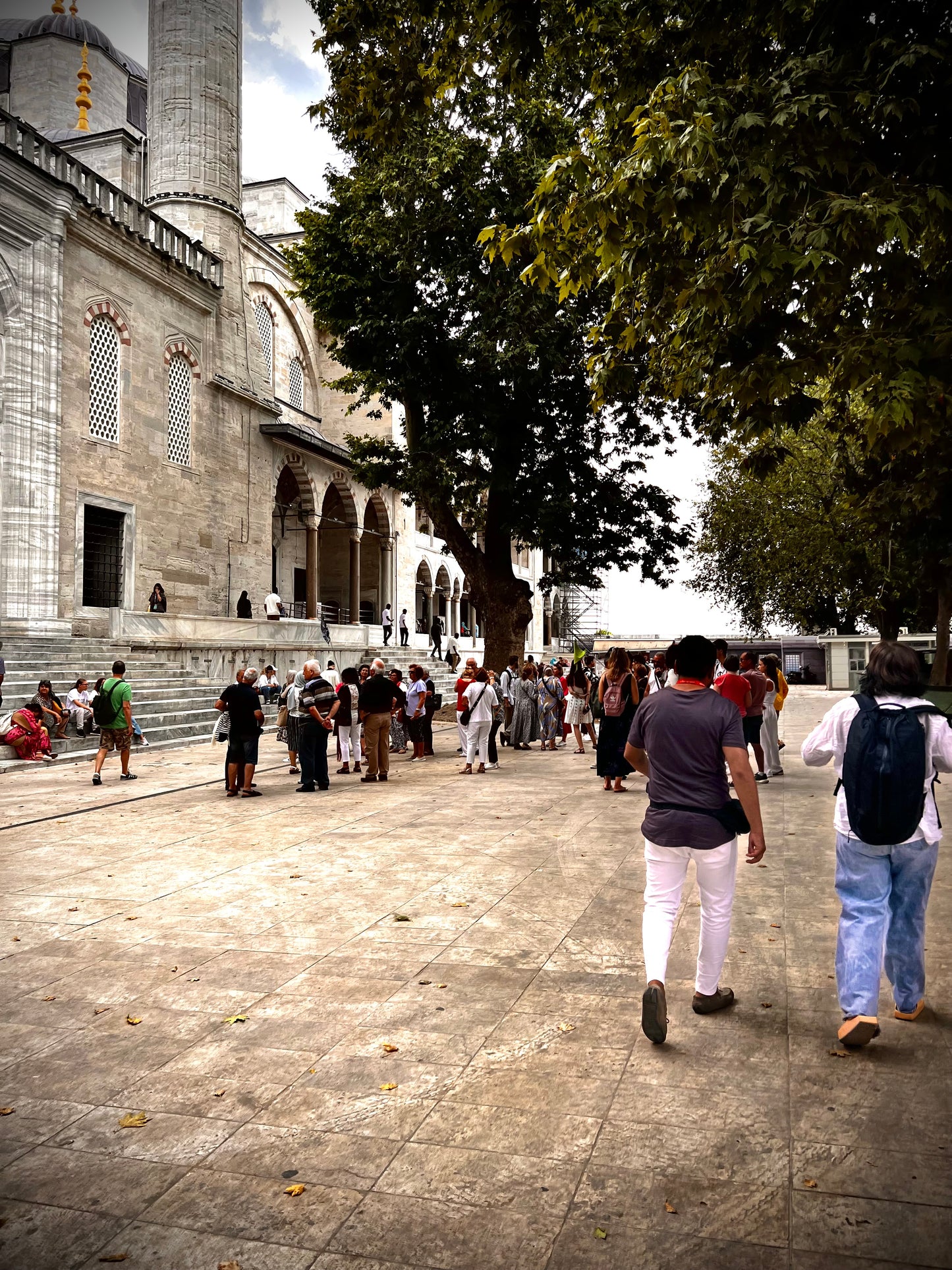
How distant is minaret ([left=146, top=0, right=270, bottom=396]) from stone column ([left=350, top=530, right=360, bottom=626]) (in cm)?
1149

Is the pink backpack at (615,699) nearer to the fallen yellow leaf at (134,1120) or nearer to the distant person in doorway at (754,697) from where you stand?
the distant person in doorway at (754,697)

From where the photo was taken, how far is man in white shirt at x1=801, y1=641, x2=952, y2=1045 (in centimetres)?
397

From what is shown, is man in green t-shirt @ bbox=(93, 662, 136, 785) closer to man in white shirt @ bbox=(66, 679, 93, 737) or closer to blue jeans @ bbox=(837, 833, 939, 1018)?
man in white shirt @ bbox=(66, 679, 93, 737)

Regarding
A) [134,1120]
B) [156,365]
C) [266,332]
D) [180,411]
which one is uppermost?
[266,332]

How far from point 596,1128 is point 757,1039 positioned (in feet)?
3.63

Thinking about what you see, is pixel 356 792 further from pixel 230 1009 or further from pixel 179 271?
pixel 179 271

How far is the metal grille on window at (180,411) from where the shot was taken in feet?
98.0

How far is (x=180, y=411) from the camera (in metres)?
30.3

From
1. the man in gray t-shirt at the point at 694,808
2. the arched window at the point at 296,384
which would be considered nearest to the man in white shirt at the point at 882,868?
the man in gray t-shirt at the point at 694,808

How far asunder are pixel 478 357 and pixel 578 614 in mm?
62581

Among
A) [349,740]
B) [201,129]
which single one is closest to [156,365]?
[201,129]

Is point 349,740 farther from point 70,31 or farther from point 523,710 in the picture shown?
point 70,31

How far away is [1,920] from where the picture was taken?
6109 mm

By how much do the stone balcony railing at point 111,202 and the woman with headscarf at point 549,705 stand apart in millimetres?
17707
